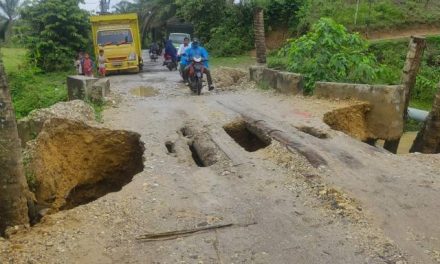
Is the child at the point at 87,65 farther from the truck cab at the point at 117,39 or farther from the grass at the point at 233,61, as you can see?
the grass at the point at 233,61

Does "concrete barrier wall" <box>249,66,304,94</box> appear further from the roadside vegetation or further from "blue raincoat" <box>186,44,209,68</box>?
"blue raincoat" <box>186,44,209,68</box>

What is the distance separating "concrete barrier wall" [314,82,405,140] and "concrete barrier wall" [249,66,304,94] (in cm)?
168

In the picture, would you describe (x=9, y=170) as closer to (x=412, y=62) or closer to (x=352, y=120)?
(x=352, y=120)

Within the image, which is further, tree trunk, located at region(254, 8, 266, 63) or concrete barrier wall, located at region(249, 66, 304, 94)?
tree trunk, located at region(254, 8, 266, 63)

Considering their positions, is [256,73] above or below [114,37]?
below

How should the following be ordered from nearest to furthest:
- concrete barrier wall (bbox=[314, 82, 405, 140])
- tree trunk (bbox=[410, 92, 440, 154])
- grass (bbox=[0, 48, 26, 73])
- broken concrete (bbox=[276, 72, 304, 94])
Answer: tree trunk (bbox=[410, 92, 440, 154]) → concrete barrier wall (bbox=[314, 82, 405, 140]) → broken concrete (bbox=[276, 72, 304, 94]) → grass (bbox=[0, 48, 26, 73])

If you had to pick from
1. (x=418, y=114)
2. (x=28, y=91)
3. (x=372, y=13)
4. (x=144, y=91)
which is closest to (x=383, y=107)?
(x=418, y=114)

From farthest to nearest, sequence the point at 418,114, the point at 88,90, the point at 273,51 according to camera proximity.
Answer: the point at 273,51 < the point at 418,114 < the point at 88,90

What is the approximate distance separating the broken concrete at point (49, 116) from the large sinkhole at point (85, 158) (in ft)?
0.93

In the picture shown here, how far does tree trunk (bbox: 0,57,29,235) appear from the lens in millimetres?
4867

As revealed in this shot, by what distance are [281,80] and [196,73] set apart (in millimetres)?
2242

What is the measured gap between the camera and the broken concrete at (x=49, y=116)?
8.12 meters

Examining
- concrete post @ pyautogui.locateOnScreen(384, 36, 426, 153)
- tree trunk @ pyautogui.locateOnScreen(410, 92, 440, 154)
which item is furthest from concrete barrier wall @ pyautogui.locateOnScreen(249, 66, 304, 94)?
tree trunk @ pyautogui.locateOnScreen(410, 92, 440, 154)

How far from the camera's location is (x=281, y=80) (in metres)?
12.5
